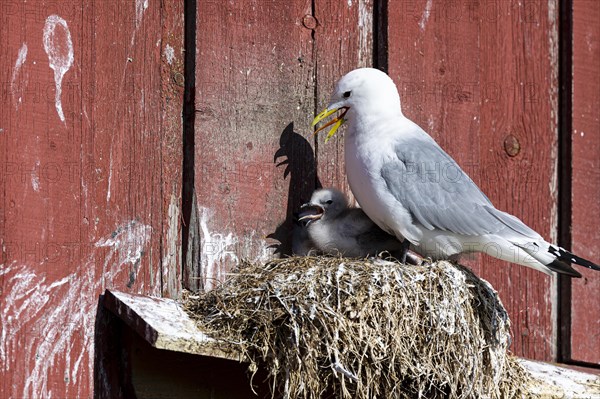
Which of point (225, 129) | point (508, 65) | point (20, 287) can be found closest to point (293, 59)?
point (225, 129)

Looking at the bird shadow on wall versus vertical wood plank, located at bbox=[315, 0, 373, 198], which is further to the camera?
vertical wood plank, located at bbox=[315, 0, 373, 198]

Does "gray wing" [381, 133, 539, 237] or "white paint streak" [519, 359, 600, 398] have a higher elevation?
"gray wing" [381, 133, 539, 237]

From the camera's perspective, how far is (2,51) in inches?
121

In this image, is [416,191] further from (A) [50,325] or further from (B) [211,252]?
(A) [50,325]

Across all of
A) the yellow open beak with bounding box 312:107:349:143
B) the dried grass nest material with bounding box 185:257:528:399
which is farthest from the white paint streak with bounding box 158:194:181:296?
the yellow open beak with bounding box 312:107:349:143

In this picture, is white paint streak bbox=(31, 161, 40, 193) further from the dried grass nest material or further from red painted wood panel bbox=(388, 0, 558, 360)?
red painted wood panel bbox=(388, 0, 558, 360)

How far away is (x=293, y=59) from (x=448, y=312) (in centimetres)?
114

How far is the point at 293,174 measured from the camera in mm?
3574

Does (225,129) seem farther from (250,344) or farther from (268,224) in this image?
(250,344)

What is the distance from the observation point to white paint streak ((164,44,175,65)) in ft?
11.2

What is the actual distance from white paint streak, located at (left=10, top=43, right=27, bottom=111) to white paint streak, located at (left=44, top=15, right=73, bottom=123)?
0.25 ft

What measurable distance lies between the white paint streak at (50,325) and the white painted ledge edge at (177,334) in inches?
3.7

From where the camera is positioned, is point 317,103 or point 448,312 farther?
point 317,103

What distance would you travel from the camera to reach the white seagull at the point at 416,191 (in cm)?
348
